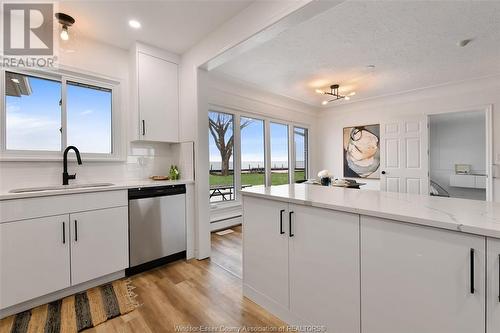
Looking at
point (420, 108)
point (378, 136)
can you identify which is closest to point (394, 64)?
point (420, 108)

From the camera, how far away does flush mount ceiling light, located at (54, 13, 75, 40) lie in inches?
84.0

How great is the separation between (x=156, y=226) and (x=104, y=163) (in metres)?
1.01

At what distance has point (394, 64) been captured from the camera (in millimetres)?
3311

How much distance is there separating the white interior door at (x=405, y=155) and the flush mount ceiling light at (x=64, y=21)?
5.39 metres

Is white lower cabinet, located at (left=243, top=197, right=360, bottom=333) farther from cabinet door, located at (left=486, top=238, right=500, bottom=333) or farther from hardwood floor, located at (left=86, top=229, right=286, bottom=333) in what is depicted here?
cabinet door, located at (left=486, top=238, right=500, bottom=333)

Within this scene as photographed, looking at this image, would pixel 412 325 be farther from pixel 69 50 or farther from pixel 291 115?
pixel 291 115

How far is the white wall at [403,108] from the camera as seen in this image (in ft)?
12.5

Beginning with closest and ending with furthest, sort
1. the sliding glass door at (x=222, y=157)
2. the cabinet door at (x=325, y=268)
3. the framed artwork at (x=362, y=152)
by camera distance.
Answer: the cabinet door at (x=325, y=268) → the sliding glass door at (x=222, y=157) → the framed artwork at (x=362, y=152)

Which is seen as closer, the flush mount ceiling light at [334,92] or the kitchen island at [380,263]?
the kitchen island at [380,263]

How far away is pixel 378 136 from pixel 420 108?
0.93 meters

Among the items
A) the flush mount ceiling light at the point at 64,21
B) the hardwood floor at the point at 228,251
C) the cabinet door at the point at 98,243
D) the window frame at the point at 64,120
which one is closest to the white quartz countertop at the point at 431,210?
the hardwood floor at the point at 228,251

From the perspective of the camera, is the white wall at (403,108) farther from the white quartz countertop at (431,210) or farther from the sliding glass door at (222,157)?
the white quartz countertop at (431,210)

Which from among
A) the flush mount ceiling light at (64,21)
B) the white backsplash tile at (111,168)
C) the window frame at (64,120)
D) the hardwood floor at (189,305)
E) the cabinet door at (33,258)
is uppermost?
the flush mount ceiling light at (64,21)

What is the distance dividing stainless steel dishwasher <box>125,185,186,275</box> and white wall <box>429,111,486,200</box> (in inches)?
241
